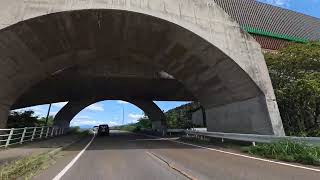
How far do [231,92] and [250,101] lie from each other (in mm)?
1525

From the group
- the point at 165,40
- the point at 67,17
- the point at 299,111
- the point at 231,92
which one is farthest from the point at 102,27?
the point at 299,111

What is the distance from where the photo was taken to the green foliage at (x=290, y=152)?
10.1m

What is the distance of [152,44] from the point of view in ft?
66.1

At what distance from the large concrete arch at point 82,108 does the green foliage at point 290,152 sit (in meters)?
35.3

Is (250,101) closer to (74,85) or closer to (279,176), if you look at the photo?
(279,176)

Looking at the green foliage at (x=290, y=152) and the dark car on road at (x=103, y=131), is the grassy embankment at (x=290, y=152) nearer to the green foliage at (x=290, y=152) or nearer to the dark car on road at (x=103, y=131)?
the green foliage at (x=290, y=152)

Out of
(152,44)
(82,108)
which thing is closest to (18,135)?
(152,44)

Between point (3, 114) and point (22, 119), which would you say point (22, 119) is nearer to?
point (22, 119)

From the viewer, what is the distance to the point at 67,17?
16.2m

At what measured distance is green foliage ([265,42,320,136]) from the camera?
20.4 m

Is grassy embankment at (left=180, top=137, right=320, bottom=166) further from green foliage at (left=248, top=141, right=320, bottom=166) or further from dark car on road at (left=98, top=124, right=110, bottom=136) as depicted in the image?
dark car on road at (left=98, top=124, right=110, bottom=136)

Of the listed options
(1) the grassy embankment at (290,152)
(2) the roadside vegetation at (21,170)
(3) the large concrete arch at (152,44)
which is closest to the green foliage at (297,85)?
(3) the large concrete arch at (152,44)

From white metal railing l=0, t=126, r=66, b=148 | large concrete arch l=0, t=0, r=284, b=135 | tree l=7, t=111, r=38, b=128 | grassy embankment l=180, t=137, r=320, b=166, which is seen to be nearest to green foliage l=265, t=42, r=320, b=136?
large concrete arch l=0, t=0, r=284, b=135

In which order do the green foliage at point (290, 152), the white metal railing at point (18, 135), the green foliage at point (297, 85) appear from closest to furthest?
1. the green foliage at point (290, 152)
2. the white metal railing at point (18, 135)
3. the green foliage at point (297, 85)
